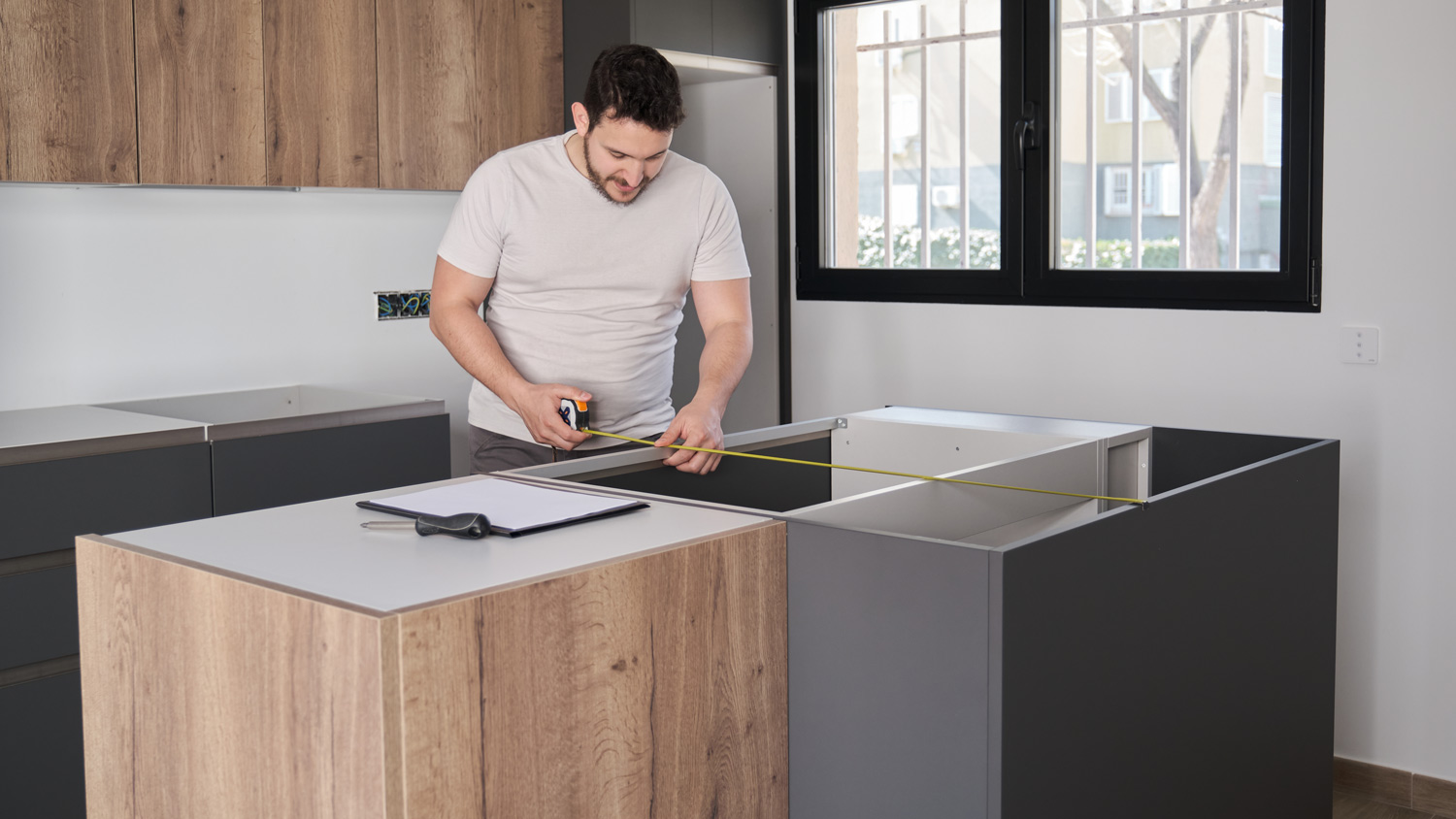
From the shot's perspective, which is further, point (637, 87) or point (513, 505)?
point (637, 87)

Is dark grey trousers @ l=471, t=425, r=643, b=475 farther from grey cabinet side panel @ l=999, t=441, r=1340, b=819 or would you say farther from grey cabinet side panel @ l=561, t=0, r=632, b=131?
grey cabinet side panel @ l=561, t=0, r=632, b=131

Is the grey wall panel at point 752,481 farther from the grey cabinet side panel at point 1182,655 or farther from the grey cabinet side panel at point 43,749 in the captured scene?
the grey cabinet side panel at point 43,749

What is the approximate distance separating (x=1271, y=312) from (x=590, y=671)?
93.5 inches

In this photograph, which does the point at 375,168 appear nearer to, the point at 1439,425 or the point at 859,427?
the point at 859,427

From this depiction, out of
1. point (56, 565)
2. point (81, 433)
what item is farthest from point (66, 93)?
point (56, 565)

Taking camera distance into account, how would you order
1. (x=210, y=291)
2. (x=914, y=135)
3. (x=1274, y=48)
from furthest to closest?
(x=914, y=135), (x=210, y=291), (x=1274, y=48)

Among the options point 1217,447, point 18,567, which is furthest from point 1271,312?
point 18,567

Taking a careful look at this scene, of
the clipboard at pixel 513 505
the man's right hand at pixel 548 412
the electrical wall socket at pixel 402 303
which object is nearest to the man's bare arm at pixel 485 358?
the man's right hand at pixel 548 412

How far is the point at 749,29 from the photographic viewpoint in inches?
152

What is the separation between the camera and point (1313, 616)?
7.02 ft

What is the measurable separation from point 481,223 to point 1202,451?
1430 mm

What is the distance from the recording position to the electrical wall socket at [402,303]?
12.0ft

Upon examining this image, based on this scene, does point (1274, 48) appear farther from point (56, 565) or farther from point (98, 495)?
point (56, 565)

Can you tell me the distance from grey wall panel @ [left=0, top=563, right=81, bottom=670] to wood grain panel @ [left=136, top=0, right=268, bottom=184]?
98 cm
